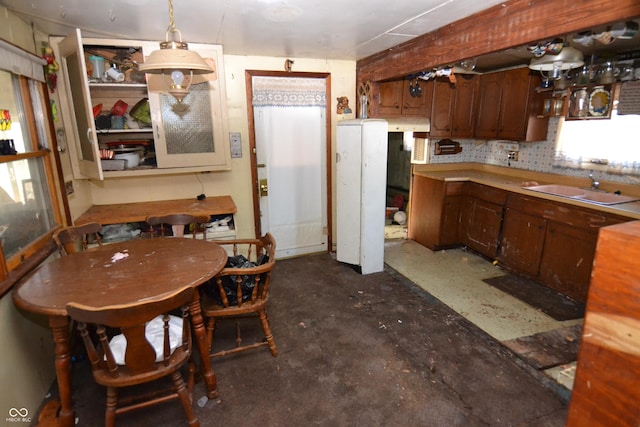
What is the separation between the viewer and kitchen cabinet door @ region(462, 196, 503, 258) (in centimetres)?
376

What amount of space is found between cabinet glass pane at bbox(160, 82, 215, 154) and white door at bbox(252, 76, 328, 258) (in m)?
0.71

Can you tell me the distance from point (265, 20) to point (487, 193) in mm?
2904

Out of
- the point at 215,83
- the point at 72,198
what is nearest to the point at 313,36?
the point at 215,83

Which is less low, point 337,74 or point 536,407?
point 337,74

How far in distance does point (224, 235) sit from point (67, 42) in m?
1.85

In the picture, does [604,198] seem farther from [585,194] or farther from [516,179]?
[516,179]

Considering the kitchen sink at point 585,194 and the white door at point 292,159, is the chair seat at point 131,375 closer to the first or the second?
the white door at point 292,159

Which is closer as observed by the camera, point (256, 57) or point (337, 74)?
point (256, 57)

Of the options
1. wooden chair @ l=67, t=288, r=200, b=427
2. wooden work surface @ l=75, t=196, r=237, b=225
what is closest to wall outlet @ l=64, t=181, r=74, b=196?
wooden work surface @ l=75, t=196, r=237, b=225

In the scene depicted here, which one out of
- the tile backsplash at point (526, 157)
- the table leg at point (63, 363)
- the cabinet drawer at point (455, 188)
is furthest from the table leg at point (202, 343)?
the tile backsplash at point (526, 157)

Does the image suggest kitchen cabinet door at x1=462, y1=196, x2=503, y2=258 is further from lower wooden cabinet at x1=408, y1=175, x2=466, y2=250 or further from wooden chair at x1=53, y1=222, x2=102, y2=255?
wooden chair at x1=53, y1=222, x2=102, y2=255

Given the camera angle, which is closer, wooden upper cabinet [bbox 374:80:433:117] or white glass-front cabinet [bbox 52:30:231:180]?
white glass-front cabinet [bbox 52:30:231:180]

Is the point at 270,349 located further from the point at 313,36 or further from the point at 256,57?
the point at 256,57

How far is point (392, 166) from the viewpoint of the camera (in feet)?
20.4
